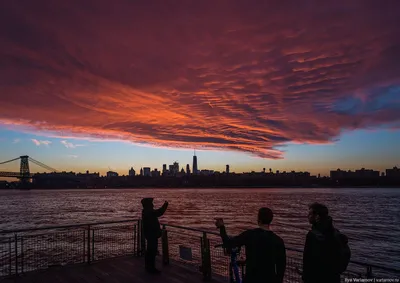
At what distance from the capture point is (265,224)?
4.45m

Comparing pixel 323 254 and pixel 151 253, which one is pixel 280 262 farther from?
pixel 151 253

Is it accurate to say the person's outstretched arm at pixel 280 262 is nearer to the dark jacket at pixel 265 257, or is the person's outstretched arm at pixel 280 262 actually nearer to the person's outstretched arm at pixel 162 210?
the dark jacket at pixel 265 257

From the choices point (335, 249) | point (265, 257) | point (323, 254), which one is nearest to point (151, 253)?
point (265, 257)

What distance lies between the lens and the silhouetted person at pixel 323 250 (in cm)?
426

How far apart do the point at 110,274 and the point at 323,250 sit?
6.69 meters

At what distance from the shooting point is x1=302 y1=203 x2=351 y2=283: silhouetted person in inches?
168

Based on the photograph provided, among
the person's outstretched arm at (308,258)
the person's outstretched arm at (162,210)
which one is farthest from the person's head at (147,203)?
the person's outstretched arm at (308,258)

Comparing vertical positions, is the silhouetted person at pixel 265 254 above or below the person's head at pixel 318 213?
below

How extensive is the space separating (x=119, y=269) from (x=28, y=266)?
40.7 ft

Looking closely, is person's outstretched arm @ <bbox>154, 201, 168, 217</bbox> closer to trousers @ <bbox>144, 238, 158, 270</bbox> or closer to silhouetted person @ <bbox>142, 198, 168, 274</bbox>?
silhouetted person @ <bbox>142, 198, 168, 274</bbox>

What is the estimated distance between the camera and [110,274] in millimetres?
9023

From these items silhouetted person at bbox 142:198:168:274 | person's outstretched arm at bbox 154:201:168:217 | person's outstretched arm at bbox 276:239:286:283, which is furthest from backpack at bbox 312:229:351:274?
silhouetted person at bbox 142:198:168:274

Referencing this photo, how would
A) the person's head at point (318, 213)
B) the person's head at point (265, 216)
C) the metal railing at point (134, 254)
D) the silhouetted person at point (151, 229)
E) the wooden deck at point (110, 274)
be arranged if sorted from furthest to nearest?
the silhouetted person at point (151, 229) < the metal railing at point (134, 254) < the wooden deck at point (110, 274) < the person's head at point (265, 216) < the person's head at point (318, 213)

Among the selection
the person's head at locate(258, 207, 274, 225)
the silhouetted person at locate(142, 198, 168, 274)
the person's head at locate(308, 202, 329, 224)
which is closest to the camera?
the person's head at locate(308, 202, 329, 224)
